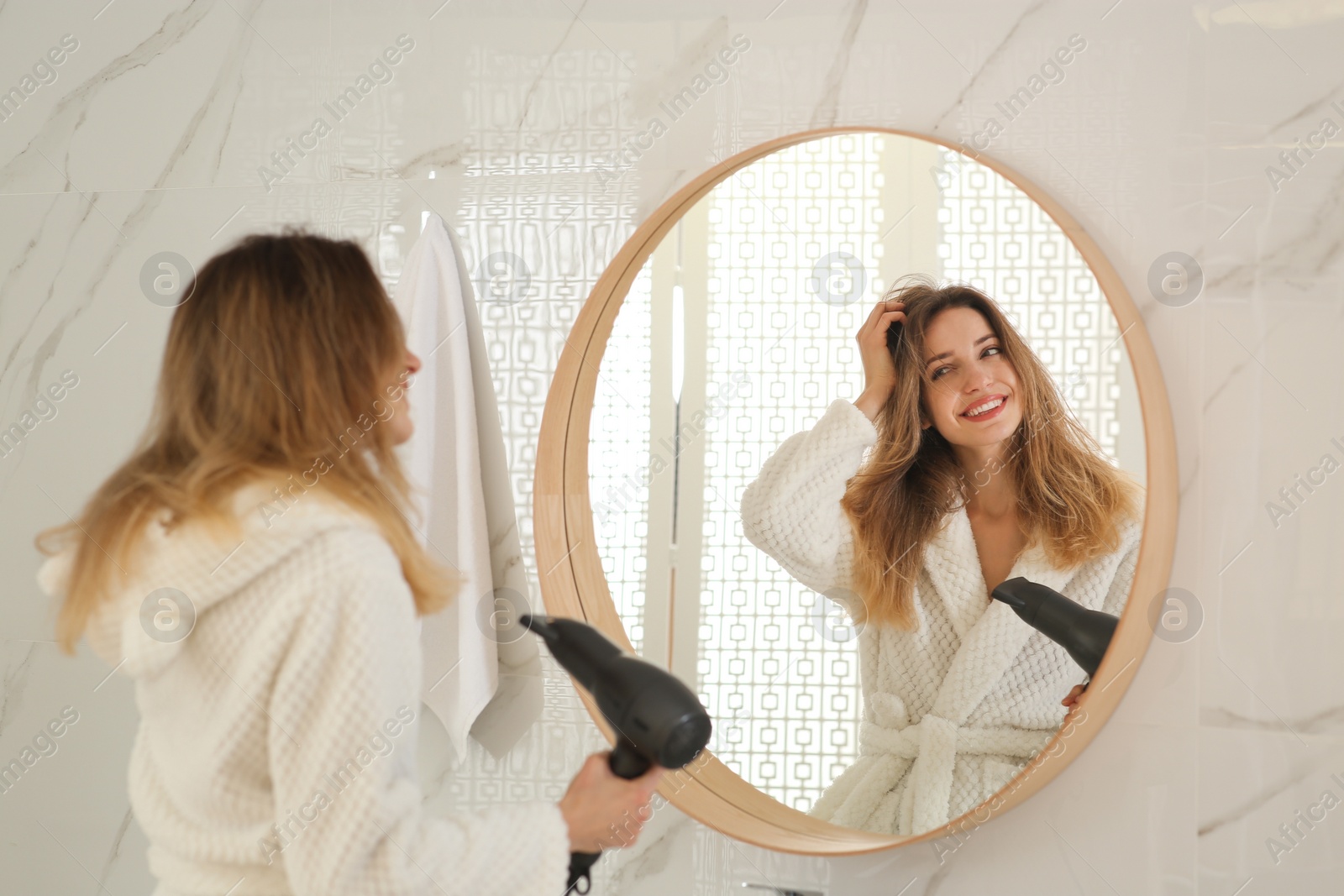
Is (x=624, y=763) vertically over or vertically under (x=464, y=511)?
under

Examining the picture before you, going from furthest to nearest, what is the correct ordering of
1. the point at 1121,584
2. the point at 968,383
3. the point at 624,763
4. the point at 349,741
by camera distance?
the point at 968,383 → the point at 1121,584 → the point at 624,763 → the point at 349,741

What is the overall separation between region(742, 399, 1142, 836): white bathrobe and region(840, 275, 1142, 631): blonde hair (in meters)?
0.01

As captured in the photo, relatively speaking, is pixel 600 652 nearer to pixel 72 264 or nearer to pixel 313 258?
pixel 313 258

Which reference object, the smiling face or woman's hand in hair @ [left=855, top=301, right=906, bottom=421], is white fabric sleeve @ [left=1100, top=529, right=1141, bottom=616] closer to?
the smiling face

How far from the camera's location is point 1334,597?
0.87 m

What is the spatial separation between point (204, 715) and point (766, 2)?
77cm

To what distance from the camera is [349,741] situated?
62 cm

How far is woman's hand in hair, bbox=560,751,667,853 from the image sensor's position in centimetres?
73

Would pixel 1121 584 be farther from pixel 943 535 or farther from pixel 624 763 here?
pixel 624 763

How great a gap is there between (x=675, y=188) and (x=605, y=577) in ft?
1.31

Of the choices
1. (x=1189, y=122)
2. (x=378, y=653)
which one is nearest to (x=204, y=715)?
(x=378, y=653)

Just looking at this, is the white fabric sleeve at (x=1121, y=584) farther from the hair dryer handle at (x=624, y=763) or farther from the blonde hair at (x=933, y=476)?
the hair dryer handle at (x=624, y=763)

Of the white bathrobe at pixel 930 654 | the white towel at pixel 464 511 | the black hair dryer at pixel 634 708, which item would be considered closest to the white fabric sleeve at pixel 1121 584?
the white bathrobe at pixel 930 654

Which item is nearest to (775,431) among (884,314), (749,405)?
(749,405)
